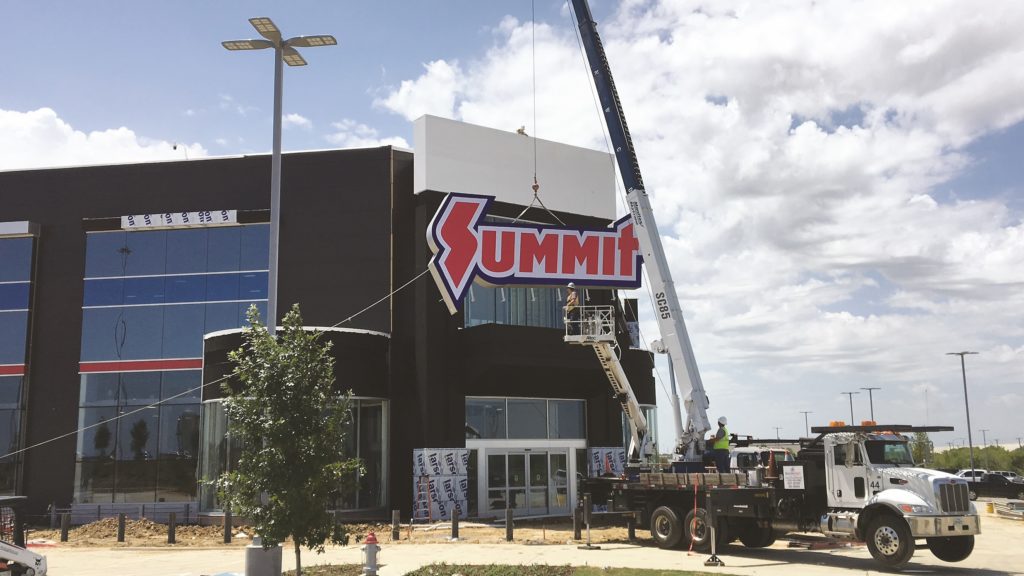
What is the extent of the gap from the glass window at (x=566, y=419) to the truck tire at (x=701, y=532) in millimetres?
11930

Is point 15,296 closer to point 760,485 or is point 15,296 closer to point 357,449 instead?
point 357,449

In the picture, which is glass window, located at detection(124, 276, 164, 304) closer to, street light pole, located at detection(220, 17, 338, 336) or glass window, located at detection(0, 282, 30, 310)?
glass window, located at detection(0, 282, 30, 310)

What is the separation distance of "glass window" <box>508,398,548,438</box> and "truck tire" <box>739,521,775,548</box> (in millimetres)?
11492

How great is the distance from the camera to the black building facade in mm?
30141

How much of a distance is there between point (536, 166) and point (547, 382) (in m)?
8.58

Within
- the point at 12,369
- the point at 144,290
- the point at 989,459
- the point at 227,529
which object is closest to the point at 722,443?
the point at 227,529

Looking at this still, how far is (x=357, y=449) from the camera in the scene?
29.6 metres

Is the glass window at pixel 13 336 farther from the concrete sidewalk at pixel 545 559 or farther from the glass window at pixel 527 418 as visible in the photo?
the glass window at pixel 527 418

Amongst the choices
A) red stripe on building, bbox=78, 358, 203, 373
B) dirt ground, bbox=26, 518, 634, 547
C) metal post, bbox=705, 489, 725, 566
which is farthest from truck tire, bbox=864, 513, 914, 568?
red stripe on building, bbox=78, 358, 203, 373

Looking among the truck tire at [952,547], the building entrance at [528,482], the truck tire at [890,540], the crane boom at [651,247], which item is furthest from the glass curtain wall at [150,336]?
the truck tire at [952,547]

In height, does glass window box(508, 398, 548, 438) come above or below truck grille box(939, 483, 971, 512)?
above

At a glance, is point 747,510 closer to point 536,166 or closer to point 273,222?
point 273,222

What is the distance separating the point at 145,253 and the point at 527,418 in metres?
16.2

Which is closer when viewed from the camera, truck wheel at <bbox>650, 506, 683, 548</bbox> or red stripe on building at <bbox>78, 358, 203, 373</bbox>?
truck wheel at <bbox>650, 506, 683, 548</bbox>
